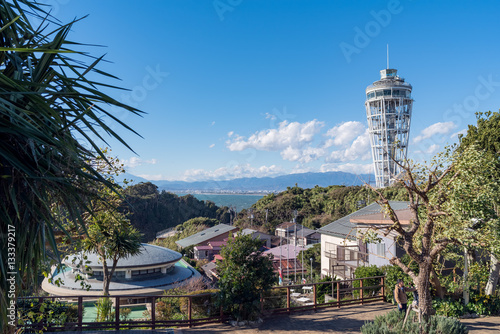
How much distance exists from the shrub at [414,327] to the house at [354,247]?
7521 mm

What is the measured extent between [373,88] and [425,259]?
89439 mm

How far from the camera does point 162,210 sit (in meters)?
89.6

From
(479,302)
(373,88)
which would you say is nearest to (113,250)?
(479,302)

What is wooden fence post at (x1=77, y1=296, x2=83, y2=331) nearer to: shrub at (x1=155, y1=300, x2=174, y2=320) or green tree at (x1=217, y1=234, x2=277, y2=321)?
shrub at (x1=155, y1=300, x2=174, y2=320)

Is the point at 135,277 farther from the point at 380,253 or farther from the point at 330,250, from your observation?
the point at 380,253

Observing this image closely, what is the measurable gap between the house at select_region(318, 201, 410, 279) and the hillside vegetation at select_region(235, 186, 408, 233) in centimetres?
3123

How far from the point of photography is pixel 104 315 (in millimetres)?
9406

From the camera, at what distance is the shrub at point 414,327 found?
730cm

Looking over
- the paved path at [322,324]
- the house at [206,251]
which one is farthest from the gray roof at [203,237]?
the paved path at [322,324]

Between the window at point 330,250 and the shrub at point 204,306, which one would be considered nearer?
the shrub at point 204,306

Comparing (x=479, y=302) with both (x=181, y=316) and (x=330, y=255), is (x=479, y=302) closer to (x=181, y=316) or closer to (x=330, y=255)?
(x=181, y=316)

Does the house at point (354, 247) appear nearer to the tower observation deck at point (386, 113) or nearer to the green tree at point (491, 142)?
the green tree at point (491, 142)

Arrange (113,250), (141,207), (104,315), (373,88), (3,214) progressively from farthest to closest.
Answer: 1. (373,88)
2. (141,207)
3. (113,250)
4. (104,315)
5. (3,214)

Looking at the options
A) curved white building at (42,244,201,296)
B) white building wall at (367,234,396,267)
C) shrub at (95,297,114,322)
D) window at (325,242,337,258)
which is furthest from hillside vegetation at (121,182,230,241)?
shrub at (95,297,114,322)
